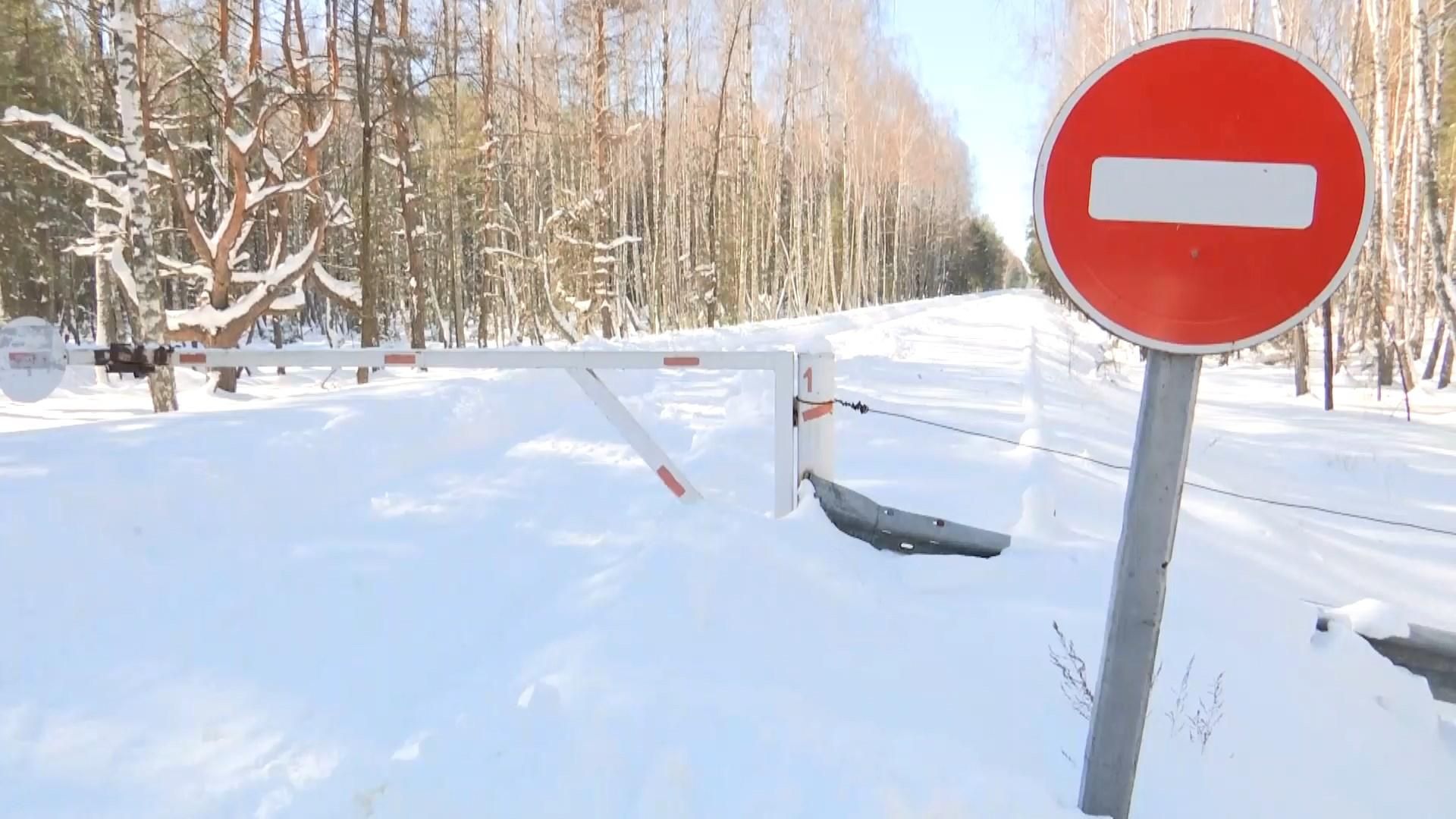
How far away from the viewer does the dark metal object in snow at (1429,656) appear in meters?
2.68

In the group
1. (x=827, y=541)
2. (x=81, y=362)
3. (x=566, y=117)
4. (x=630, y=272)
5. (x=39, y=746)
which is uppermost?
(x=566, y=117)

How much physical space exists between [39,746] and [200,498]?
2366 millimetres

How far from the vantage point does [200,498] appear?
4.59 metres

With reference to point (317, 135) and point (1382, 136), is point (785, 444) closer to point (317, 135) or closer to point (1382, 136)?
point (317, 135)

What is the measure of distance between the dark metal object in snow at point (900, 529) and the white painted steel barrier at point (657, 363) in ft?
0.62

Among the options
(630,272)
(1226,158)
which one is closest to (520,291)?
(630,272)

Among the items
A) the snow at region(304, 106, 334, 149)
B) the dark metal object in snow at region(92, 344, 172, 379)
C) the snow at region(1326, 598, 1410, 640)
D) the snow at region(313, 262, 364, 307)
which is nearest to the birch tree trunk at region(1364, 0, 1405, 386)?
the snow at region(1326, 598, 1410, 640)

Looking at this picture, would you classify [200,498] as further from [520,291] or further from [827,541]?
[520,291]

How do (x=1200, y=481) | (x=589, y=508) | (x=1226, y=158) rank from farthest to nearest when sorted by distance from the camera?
1. (x=1200, y=481)
2. (x=589, y=508)
3. (x=1226, y=158)

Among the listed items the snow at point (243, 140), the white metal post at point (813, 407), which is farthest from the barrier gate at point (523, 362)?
the snow at point (243, 140)

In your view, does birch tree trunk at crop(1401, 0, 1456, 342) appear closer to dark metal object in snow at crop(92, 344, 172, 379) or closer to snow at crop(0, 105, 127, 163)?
dark metal object in snow at crop(92, 344, 172, 379)

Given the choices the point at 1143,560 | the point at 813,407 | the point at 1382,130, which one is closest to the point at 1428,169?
the point at 1382,130

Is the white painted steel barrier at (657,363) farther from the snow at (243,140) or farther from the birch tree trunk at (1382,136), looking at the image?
the birch tree trunk at (1382,136)

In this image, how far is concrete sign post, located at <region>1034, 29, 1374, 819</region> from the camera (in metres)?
1.39
